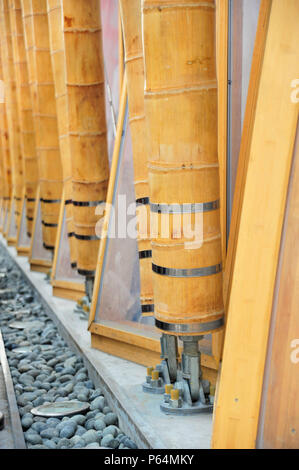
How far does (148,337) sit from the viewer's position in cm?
463

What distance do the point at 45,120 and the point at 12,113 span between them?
4153 millimetres

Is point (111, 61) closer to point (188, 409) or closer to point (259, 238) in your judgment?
point (188, 409)

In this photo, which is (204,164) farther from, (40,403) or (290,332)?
(40,403)

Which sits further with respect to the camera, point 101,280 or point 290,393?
point 101,280

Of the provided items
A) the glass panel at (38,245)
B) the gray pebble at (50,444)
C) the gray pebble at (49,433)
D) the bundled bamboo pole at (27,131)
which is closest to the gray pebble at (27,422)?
the gray pebble at (49,433)

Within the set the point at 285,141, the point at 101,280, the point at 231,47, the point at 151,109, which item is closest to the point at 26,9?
the point at 101,280

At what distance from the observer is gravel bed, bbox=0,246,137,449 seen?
3.86 metres

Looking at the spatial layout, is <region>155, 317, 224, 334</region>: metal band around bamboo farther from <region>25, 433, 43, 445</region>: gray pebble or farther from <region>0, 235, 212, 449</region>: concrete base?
<region>25, 433, 43, 445</region>: gray pebble

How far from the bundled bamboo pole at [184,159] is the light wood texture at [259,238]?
33cm

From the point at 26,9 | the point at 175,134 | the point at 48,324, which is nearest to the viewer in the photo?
the point at 175,134

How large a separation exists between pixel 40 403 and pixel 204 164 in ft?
7.19

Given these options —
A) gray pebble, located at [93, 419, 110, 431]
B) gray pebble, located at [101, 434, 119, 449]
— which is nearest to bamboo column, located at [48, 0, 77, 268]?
gray pebble, located at [93, 419, 110, 431]

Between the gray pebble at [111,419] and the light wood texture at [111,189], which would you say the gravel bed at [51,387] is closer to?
the gray pebble at [111,419]

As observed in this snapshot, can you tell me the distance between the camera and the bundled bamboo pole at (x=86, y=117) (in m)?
5.54
